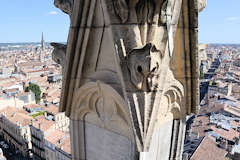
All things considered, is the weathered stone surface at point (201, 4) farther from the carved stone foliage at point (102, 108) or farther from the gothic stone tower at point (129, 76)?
the carved stone foliage at point (102, 108)

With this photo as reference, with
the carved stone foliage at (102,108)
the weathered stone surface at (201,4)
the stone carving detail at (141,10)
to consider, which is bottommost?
the carved stone foliage at (102,108)

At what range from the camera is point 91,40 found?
2139mm

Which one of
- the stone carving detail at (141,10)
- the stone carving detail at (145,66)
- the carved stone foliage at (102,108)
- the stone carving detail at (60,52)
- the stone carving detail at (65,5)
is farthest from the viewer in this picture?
the stone carving detail at (60,52)

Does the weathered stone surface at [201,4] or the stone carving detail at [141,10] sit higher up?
the weathered stone surface at [201,4]

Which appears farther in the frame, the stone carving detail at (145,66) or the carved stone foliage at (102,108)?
the carved stone foliage at (102,108)

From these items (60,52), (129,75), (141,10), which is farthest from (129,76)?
(60,52)

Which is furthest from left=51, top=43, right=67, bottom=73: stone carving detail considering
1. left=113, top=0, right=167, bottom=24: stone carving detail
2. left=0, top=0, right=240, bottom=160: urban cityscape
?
left=113, top=0, right=167, bottom=24: stone carving detail

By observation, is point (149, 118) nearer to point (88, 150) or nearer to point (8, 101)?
point (88, 150)

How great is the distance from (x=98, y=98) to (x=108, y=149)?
541mm

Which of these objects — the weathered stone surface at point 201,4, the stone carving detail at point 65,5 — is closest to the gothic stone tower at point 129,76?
the stone carving detail at point 65,5

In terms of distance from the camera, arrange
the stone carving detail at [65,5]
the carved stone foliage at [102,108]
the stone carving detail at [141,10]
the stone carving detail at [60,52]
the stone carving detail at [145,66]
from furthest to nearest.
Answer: the stone carving detail at [60,52] → the stone carving detail at [65,5] → the carved stone foliage at [102,108] → the stone carving detail at [141,10] → the stone carving detail at [145,66]

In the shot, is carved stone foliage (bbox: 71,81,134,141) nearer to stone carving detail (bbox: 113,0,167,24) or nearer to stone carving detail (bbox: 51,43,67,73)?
stone carving detail (bbox: 51,43,67,73)

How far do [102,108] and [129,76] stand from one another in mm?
607

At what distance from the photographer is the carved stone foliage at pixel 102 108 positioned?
1971 mm
